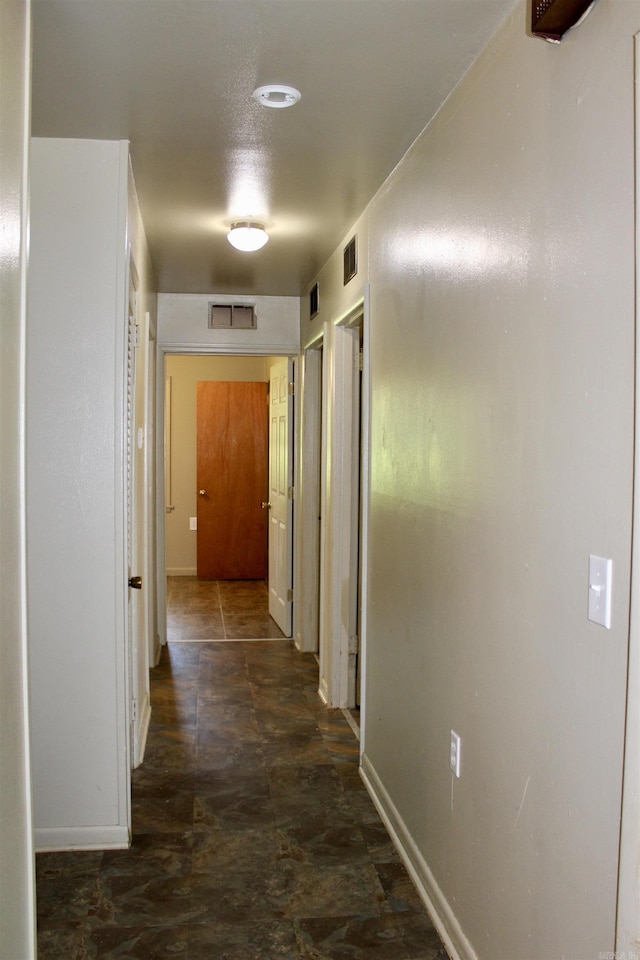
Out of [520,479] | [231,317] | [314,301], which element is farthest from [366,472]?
[231,317]

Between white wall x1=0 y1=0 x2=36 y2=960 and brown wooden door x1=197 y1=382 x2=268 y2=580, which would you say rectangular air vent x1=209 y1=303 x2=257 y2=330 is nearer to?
brown wooden door x1=197 y1=382 x2=268 y2=580

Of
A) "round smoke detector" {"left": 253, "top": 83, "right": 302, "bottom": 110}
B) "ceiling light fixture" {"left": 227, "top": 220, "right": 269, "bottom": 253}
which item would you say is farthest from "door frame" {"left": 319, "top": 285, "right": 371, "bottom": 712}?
"round smoke detector" {"left": 253, "top": 83, "right": 302, "bottom": 110}

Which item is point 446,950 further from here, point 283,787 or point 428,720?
point 283,787

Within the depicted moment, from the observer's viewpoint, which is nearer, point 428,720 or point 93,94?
point 93,94

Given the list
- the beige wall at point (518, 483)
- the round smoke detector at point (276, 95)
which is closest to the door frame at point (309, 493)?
the beige wall at point (518, 483)

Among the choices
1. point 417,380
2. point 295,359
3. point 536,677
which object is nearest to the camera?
point 536,677

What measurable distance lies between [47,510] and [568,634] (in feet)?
6.13

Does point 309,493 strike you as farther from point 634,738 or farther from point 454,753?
point 634,738

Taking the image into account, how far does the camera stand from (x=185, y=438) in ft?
28.1

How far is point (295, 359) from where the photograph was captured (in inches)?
227

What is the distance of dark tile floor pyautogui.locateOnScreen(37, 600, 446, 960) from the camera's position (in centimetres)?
230

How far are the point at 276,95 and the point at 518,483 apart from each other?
1.35 metres

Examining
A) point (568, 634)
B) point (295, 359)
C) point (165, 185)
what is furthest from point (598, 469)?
point (295, 359)

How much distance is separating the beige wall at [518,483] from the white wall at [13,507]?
106 centimetres
